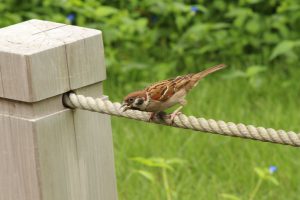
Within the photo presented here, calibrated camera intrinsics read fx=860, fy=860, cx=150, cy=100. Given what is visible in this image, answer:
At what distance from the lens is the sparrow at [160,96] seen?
2.88 m

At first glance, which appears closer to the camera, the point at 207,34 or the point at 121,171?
the point at 121,171

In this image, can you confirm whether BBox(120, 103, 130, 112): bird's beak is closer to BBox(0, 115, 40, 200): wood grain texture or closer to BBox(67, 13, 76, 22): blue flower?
BBox(0, 115, 40, 200): wood grain texture

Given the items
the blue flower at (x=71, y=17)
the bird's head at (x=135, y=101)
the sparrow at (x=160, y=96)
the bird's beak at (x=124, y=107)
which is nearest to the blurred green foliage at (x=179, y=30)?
the blue flower at (x=71, y=17)

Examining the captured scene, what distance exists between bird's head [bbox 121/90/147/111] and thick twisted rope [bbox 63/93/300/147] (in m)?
0.06

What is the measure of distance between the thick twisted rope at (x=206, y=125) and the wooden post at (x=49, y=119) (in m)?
0.07

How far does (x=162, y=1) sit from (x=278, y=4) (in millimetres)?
895

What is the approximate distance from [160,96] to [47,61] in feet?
2.26

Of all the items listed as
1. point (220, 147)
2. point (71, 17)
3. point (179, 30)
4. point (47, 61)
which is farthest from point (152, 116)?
point (179, 30)

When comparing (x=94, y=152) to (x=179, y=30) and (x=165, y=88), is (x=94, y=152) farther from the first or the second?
(x=179, y=30)

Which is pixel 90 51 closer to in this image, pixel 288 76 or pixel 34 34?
pixel 34 34

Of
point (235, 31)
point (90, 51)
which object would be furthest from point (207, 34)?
point (90, 51)

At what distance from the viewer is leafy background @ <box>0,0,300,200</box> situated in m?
4.62

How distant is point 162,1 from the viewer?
20.8 feet

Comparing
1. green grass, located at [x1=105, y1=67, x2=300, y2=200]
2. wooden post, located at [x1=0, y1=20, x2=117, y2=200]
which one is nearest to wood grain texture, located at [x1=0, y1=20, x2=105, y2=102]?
wooden post, located at [x1=0, y1=20, x2=117, y2=200]
